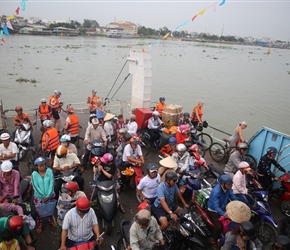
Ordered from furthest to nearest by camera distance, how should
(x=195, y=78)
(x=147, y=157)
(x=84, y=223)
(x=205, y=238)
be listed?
1. (x=195, y=78)
2. (x=147, y=157)
3. (x=205, y=238)
4. (x=84, y=223)

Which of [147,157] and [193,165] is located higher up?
[193,165]

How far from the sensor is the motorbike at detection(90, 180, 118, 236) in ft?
15.4

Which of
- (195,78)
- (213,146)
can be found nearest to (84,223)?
(213,146)

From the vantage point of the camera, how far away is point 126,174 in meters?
6.05

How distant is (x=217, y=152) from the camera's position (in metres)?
8.40

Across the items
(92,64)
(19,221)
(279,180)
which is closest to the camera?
(19,221)

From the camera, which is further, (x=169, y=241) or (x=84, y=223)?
(x=169, y=241)

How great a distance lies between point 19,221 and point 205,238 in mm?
3263

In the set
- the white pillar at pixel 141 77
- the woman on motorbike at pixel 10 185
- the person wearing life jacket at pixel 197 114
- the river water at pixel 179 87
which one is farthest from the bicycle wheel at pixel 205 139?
the woman on motorbike at pixel 10 185

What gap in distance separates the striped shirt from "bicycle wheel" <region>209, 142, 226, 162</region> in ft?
18.2

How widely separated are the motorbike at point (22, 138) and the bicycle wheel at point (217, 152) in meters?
5.70

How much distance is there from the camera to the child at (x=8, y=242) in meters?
3.26

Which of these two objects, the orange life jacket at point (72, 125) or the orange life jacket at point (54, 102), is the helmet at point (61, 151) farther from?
the orange life jacket at point (54, 102)

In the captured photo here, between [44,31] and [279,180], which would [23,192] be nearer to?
[279,180]
